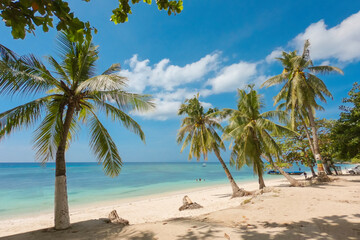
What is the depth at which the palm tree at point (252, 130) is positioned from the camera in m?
11.8

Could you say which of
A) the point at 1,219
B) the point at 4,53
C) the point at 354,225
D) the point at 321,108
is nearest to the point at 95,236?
the point at 4,53

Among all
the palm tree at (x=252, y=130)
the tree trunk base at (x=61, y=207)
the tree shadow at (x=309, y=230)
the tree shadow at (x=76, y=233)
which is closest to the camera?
the tree shadow at (x=309, y=230)

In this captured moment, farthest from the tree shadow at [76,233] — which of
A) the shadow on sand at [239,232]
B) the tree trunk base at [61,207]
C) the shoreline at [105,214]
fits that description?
the shoreline at [105,214]

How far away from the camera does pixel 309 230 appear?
3.62 m

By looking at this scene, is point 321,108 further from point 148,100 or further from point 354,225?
point 148,100

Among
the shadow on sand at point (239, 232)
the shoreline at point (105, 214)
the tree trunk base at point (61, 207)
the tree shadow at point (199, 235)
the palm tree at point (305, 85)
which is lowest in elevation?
the shoreline at point (105, 214)

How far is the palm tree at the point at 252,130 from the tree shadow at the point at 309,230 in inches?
299

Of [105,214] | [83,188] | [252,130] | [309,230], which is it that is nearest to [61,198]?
[309,230]

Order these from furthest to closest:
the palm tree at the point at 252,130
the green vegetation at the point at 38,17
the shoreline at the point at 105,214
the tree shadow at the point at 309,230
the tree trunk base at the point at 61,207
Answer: the palm tree at the point at 252,130 → the shoreline at the point at 105,214 → the tree trunk base at the point at 61,207 → the tree shadow at the point at 309,230 → the green vegetation at the point at 38,17

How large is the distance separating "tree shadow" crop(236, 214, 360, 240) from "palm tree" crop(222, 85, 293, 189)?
7.60 m

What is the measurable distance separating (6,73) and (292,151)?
2304 centimetres

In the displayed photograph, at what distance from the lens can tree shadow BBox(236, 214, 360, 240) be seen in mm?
3248

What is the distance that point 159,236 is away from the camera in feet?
11.7

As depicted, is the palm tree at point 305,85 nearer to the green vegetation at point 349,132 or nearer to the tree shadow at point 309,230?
the green vegetation at point 349,132
